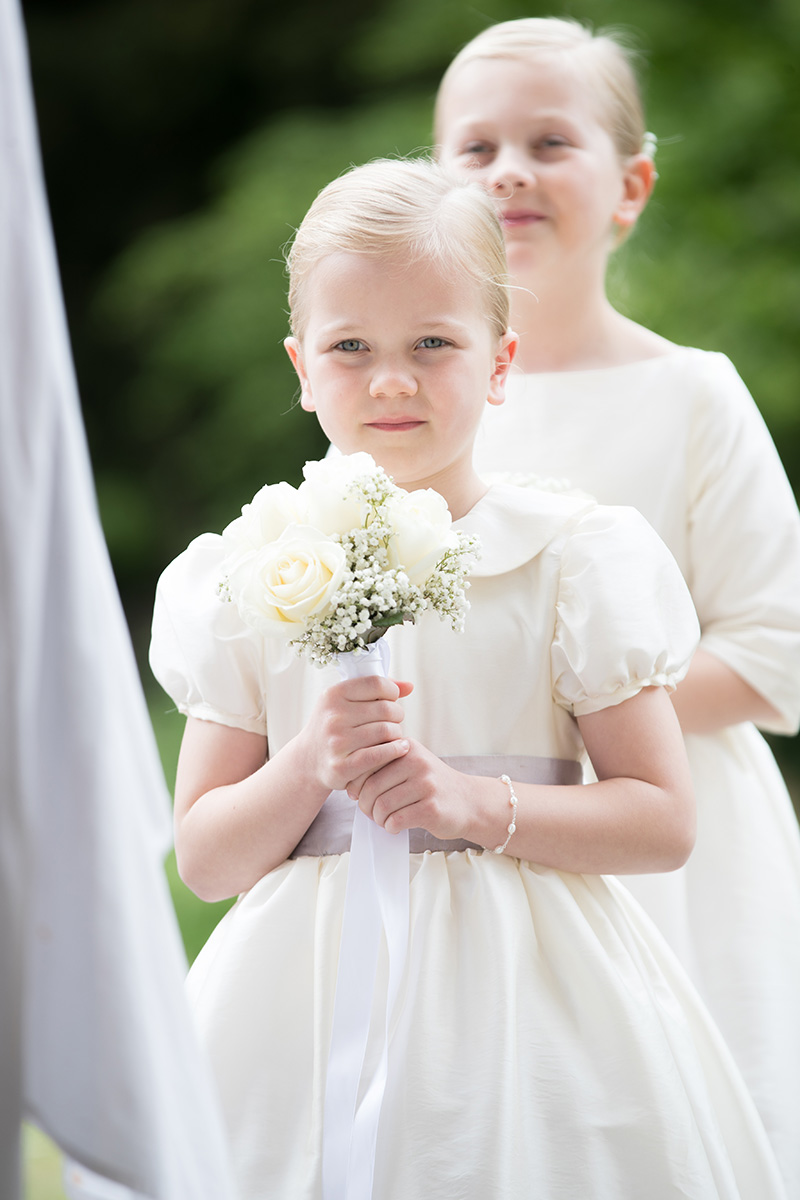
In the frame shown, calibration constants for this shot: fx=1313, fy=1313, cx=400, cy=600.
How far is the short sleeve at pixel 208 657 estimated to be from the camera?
177 cm

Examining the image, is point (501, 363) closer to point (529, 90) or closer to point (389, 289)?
point (389, 289)

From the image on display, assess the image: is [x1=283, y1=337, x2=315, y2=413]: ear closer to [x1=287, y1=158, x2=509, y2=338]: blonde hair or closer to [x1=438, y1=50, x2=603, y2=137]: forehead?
[x1=287, y1=158, x2=509, y2=338]: blonde hair

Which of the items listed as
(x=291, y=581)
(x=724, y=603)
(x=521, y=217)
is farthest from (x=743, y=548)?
(x=291, y=581)

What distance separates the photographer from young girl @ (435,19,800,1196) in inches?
93.2

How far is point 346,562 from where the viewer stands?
1451 millimetres

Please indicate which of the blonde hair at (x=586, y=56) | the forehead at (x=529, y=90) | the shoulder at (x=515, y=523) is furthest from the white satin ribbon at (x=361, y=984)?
the blonde hair at (x=586, y=56)

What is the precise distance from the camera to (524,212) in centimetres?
246

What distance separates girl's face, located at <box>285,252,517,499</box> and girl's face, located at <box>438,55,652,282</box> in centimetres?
78

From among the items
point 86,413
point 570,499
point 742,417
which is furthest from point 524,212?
point 86,413

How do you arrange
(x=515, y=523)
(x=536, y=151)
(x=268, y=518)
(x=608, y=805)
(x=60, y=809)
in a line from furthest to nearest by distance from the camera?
(x=536, y=151)
(x=515, y=523)
(x=608, y=805)
(x=268, y=518)
(x=60, y=809)

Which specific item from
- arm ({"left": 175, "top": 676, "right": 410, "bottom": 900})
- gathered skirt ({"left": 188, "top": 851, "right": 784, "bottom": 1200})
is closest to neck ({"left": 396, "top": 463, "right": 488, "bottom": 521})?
arm ({"left": 175, "top": 676, "right": 410, "bottom": 900})

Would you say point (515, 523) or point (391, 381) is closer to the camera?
point (391, 381)

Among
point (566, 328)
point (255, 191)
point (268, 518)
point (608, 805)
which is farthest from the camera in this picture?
point (255, 191)

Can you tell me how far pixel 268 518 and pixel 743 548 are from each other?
46.5 inches
